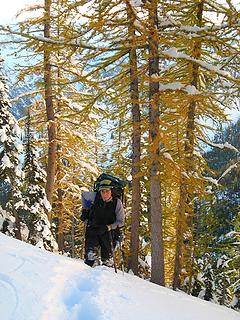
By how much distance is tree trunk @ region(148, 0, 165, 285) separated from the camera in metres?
8.84

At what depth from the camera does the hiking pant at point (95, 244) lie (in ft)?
25.9

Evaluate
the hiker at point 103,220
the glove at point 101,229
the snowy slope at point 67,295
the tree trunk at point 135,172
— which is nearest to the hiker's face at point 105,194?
the hiker at point 103,220

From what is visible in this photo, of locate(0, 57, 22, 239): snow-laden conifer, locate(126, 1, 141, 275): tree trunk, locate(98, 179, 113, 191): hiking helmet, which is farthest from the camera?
locate(0, 57, 22, 239): snow-laden conifer

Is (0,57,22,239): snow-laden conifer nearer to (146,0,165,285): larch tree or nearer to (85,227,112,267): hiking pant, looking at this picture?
(146,0,165,285): larch tree

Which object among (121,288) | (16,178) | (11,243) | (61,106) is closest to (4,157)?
(16,178)

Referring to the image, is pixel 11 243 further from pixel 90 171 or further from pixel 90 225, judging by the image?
pixel 90 171

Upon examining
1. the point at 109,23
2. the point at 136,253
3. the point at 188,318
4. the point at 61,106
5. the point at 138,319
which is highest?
the point at 109,23

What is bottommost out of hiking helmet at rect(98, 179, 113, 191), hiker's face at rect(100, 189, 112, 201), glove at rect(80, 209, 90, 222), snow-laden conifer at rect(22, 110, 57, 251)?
snow-laden conifer at rect(22, 110, 57, 251)

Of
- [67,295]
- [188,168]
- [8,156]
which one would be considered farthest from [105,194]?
[8,156]

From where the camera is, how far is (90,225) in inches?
314

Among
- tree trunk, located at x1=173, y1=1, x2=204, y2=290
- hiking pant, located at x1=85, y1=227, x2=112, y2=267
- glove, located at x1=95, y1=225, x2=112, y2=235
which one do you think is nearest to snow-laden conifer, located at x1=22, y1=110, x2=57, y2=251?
tree trunk, located at x1=173, y1=1, x2=204, y2=290

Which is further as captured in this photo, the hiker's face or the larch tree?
the larch tree

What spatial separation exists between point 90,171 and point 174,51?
33.9 ft

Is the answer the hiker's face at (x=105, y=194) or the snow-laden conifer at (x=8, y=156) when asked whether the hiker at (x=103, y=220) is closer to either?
the hiker's face at (x=105, y=194)
